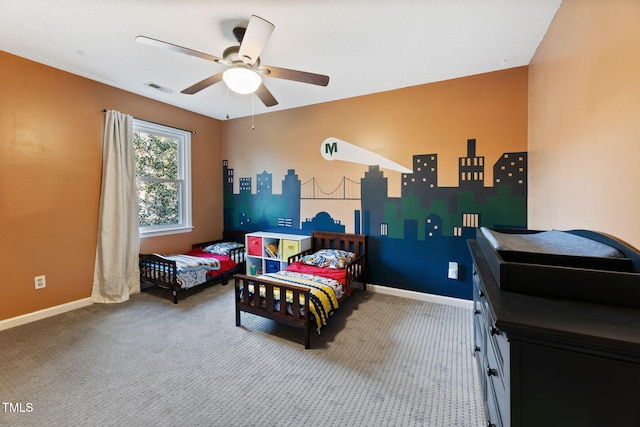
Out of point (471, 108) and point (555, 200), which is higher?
point (471, 108)

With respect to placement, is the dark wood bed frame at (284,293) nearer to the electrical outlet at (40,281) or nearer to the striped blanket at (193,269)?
the striped blanket at (193,269)

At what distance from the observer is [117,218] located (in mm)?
3189

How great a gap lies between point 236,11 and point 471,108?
246 cm

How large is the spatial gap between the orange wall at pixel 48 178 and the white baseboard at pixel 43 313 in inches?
1.7

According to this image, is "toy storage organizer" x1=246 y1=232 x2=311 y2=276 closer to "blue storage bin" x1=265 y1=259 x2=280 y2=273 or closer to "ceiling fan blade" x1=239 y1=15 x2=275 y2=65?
"blue storage bin" x1=265 y1=259 x2=280 y2=273

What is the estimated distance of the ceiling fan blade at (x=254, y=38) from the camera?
1.57 meters

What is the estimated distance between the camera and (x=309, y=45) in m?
2.27

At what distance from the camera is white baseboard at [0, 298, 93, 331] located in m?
2.46

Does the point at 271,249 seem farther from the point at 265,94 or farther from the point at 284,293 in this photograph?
the point at 265,94

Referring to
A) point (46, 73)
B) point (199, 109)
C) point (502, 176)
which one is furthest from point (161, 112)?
point (502, 176)

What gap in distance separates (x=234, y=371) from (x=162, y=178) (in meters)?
2.99

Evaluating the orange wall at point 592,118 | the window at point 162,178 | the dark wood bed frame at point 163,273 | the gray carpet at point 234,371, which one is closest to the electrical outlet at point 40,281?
the gray carpet at point 234,371

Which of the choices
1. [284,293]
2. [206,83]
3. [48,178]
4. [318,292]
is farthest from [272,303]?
[48,178]

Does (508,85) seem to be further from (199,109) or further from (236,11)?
(199,109)
